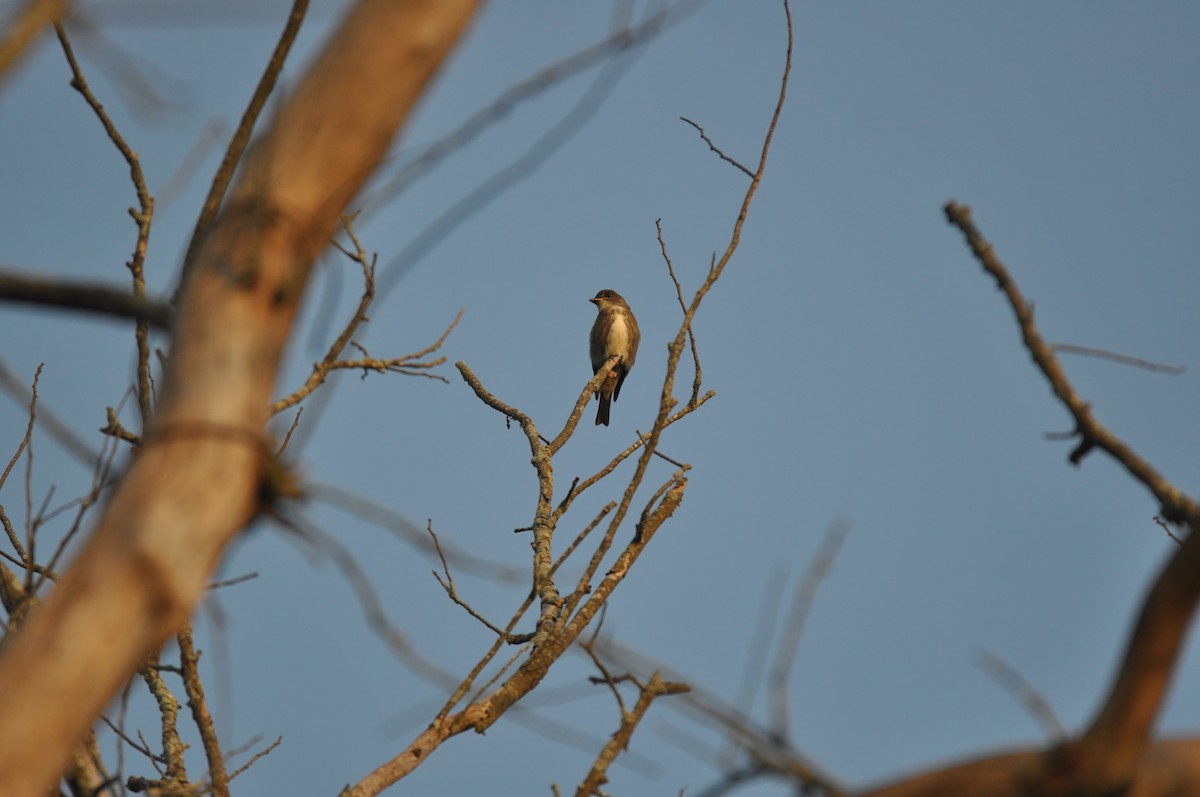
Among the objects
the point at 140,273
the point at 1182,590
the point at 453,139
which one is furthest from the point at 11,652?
the point at 140,273

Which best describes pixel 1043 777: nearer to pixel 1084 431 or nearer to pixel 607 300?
pixel 1084 431

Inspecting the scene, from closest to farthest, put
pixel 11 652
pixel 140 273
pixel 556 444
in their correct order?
1. pixel 11 652
2. pixel 140 273
3. pixel 556 444

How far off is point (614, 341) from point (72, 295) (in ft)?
37.3

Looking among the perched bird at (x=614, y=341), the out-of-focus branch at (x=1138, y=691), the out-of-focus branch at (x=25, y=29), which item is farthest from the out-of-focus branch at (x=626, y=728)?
the perched bird at (x=614, y=341)

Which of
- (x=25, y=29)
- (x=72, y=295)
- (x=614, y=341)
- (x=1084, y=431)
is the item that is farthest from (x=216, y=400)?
(x=614, y=341)

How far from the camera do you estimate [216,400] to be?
155cm

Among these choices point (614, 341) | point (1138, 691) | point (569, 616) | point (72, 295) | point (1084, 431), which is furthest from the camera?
point (614, 341)

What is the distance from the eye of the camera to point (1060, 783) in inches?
60.7

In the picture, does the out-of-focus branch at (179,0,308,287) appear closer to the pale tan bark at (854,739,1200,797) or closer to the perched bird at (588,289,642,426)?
the pale tan bark at (854,739,1200,797)

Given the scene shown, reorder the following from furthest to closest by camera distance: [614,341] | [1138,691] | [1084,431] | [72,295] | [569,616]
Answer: [614,341] < [569,616] < [1084,431] < [72,295] < [1138,691]

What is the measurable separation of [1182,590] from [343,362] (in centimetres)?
203

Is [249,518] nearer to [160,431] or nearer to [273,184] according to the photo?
[160,431]

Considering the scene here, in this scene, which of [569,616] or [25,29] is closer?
[25,29]

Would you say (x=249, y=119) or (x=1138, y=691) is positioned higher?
(x=249, y=119)
